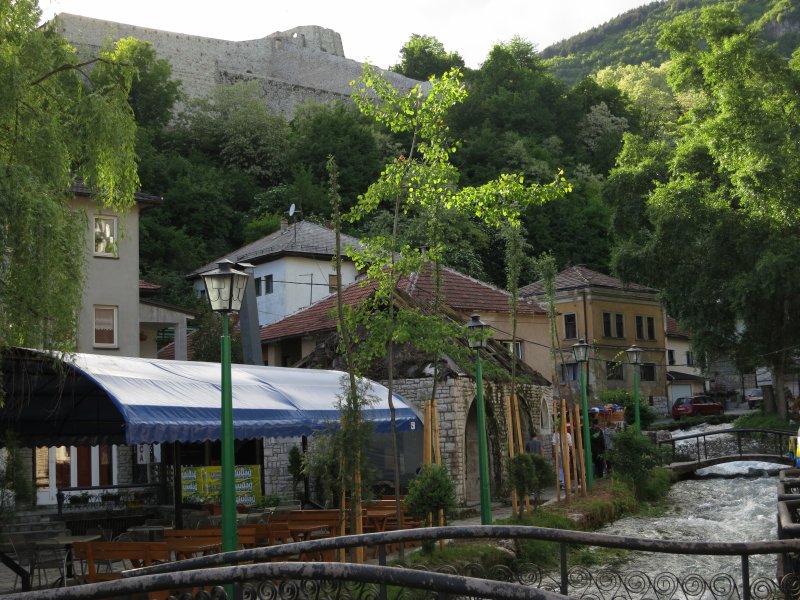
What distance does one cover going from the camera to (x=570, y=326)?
57688 mm

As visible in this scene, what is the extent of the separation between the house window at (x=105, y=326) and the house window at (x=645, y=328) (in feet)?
110

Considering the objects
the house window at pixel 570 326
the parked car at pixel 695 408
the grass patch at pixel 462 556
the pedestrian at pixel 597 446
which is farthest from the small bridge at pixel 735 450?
the parked car at pixel 695 408

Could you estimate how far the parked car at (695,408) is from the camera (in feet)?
198

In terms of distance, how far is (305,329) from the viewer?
3080 centimetres

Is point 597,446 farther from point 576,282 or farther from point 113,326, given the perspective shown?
point 576,282

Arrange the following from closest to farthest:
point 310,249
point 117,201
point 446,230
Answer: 1. point 117,201
2. point 446,230
3. point 310,249

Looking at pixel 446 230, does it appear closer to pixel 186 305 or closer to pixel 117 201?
pixel 117 201

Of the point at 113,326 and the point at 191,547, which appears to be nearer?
the point at 191,547

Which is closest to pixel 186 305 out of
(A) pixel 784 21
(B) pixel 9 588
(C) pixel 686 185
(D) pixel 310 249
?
(D) pixel 310 249

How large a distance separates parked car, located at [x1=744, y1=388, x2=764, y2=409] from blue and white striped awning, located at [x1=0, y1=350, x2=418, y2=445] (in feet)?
159

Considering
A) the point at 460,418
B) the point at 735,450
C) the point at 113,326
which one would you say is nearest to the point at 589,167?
the point at 735,450

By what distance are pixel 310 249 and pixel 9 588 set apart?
33.8 meters

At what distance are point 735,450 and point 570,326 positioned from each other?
67.7 ft

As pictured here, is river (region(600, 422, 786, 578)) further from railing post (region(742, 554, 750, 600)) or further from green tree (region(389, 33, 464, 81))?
green tree (region(389, 33, 464, 81))
